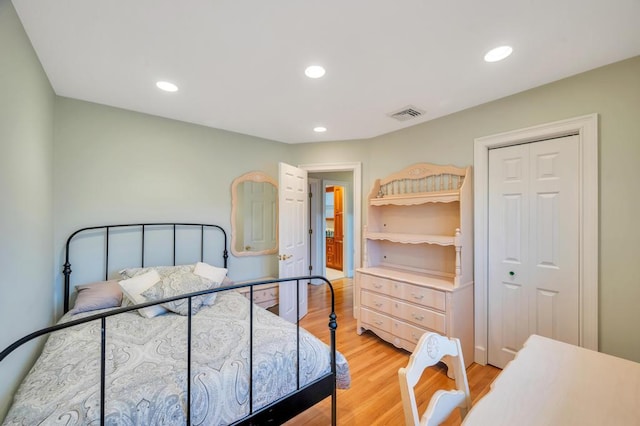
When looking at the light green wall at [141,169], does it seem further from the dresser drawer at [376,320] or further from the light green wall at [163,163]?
the dresser drawer at [376,320]

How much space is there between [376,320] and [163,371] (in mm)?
2138

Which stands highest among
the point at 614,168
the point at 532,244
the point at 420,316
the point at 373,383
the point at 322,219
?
the point at 614,168

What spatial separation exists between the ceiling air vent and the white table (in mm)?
2127

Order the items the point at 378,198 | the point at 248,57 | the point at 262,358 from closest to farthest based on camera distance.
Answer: the point at 262,358 → the point at 248,57 → the point at 378,198

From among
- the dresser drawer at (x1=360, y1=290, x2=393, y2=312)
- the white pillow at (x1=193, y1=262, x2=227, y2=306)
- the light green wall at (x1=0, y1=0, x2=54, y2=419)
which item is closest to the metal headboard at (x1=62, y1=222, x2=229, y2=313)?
the light green wall at (x1=0, y1=0, x2=54, y2=419)

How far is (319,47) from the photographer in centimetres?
167

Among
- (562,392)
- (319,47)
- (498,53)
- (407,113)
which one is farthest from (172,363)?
(407,113)

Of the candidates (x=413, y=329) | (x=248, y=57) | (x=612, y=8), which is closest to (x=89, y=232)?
(x=248, y=57)

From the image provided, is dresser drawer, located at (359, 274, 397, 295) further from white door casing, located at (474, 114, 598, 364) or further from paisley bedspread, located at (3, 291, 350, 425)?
white door casing, located at (474, 114, 598, 364)

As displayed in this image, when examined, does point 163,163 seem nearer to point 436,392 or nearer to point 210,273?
point 210,273

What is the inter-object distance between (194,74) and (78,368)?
1.96m

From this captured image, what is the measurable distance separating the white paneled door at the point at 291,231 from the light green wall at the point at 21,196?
198 cm

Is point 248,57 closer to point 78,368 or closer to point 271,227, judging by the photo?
point 78,368

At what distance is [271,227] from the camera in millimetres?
3699
